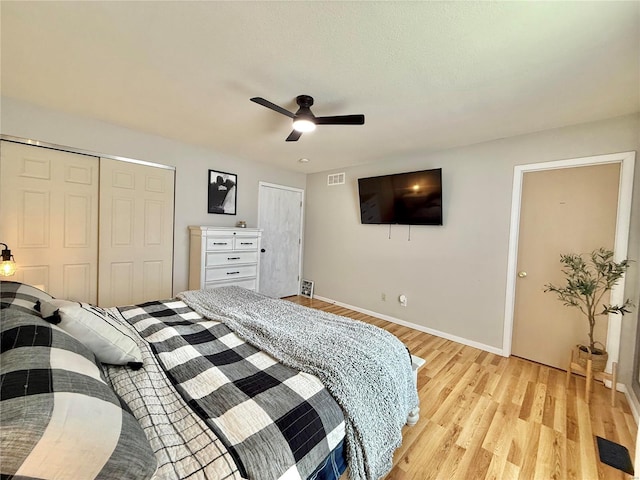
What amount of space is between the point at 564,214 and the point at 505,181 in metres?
0.61

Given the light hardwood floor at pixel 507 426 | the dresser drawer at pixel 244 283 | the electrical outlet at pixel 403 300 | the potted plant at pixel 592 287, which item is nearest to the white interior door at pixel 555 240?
the potted plant at pixel 592 287

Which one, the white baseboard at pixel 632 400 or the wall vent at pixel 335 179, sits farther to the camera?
the wall vent at pixel 335 179

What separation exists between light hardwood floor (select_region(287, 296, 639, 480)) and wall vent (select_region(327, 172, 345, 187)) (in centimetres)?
300

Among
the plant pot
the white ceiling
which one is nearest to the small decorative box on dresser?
the white ceiling

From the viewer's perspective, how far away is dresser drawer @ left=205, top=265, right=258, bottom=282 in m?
3.42

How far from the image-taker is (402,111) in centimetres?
231

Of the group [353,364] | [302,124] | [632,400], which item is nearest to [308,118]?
[302,124]

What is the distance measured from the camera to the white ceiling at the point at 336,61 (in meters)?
1.32

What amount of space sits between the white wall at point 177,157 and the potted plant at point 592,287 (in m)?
3.94

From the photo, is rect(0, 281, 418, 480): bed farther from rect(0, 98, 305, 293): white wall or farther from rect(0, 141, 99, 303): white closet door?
rect(0, 98, 305, 293): white wall

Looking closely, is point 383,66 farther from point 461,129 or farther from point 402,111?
point 461,129

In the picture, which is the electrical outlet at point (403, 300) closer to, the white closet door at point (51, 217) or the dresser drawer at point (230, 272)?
the dresser drawer at point (230, 272)

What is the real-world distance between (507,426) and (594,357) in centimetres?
111

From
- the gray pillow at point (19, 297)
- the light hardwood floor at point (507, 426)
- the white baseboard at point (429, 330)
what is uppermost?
the gray pillow at point (19, 297)
